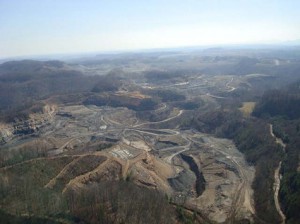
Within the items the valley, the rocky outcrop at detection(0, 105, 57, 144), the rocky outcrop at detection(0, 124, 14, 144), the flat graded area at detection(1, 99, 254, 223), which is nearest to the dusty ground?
the flat graded area at detection(1, 99, 254, 223)

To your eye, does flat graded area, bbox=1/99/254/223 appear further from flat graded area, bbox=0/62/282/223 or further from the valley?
the valley

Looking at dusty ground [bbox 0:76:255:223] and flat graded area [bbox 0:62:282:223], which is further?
dusty ground [bbox 0:76:255:223]

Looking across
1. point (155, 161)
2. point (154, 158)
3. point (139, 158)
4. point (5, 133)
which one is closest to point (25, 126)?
point (5, 133)

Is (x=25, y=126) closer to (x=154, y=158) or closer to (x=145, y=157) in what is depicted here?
(x=154, y=158)

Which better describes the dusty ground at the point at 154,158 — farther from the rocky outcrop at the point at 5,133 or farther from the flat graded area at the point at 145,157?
the rocky outcrop at the point at 5,133

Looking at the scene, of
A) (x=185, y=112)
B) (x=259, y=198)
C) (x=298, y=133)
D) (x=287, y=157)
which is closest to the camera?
(x=259, y=198)

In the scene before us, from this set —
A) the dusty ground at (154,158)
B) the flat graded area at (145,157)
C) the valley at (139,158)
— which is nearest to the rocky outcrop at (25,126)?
the valley at (139,158)

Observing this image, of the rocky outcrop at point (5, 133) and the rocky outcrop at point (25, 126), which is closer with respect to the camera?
the rocky outcrop at point (5, 133)

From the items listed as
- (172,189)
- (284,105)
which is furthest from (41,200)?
(284,105)

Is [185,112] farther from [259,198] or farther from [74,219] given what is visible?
[74,219]

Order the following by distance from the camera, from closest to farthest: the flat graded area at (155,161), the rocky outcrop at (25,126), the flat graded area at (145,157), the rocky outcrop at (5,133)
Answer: the flat graded area at (145,157)
the flat graded area at (155,161)
the rocky outcrop at (5,133)
the rocky outcrop at (25,126)

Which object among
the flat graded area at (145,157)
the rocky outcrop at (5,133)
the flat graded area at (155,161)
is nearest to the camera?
the flat graded area at (145,157)
